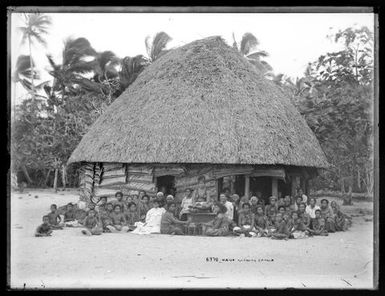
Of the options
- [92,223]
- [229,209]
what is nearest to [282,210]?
[229,209]

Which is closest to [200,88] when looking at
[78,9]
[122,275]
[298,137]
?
[298,137]

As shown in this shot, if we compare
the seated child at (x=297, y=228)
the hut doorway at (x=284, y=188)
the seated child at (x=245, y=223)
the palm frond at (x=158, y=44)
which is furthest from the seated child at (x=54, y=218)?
the hut doorway at (x=284, y=188)

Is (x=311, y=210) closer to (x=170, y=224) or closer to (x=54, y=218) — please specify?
(x=170, y=224)

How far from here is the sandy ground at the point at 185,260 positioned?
31.1 ft

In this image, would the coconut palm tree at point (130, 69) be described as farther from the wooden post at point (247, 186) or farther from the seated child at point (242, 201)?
the seated child at point (242, 201)

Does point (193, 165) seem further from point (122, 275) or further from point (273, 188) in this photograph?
point (122, 275)

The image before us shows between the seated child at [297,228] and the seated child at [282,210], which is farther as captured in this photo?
the seated child at [282,210]

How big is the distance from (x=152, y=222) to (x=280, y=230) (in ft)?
8.76

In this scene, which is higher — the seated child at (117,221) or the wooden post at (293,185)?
the wooden post at (293,185)

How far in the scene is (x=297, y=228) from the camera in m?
10.9

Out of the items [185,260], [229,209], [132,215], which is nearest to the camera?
[185,260]

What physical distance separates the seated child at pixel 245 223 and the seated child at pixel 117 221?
2371 millimetres

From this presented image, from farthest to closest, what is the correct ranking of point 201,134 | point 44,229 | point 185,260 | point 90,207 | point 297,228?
1. point 201,134
2. point 90,207
3. point 297,228
4. point 44,229
5. point 185,260

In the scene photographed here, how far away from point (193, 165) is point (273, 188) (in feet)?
6.25
